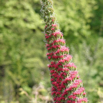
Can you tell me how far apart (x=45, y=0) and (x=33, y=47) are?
688 cm

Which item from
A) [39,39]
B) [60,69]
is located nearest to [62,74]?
[60,69]

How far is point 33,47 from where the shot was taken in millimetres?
8523

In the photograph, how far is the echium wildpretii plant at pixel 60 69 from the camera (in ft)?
5.36

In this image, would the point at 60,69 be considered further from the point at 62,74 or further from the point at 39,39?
the point at 39,39

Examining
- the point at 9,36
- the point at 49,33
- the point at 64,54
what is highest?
the point at 9,36

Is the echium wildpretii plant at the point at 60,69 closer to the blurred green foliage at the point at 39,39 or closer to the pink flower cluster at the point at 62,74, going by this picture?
the pink flower cluster at the point at 62,74

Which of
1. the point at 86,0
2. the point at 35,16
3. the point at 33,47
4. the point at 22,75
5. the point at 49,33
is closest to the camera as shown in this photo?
the point at 49,33

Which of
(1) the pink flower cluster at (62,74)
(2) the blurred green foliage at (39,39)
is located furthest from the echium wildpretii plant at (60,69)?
(2) the blurred green foliage at (39,39)

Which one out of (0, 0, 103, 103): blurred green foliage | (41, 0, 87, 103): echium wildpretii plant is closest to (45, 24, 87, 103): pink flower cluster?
(41, 0, 87, 103): echium wildpretii plant

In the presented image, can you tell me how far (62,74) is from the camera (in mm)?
1651

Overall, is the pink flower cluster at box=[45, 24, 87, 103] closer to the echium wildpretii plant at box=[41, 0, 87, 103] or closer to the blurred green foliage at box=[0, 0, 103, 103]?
the echium wildpretii plant at box=[41, 0, 87, 103]

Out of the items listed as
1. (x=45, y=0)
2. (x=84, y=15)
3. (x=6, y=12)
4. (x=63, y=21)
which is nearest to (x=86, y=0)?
(x=84, y=15)

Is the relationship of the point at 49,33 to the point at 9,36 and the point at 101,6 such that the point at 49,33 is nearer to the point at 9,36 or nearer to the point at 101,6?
the point at 9,36

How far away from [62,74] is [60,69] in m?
0.05
